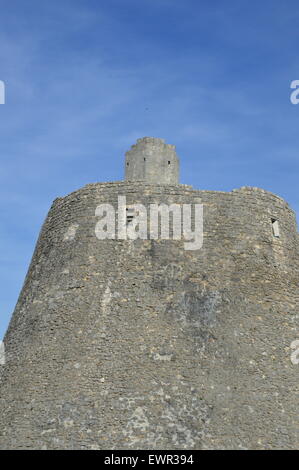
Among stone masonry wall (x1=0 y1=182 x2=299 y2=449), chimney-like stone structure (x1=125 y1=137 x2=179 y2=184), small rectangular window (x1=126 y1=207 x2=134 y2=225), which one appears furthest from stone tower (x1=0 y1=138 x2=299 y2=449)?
chimney-like stone structure (x1=125 y1=137 x2=179 y2=184)

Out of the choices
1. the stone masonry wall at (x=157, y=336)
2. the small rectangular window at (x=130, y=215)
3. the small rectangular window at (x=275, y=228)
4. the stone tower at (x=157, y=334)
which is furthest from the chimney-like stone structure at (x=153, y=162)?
the small rectangular window at (x=130, y=215)

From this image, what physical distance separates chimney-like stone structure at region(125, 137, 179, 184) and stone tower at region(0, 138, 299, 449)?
5.98m

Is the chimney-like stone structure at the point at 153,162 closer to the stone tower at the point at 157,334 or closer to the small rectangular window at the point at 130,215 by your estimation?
the stone tower at the point at 157,334

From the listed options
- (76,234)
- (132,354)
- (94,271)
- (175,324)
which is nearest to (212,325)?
(175,324)

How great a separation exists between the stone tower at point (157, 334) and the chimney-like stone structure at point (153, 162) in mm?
5976

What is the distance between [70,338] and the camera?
19.2 m

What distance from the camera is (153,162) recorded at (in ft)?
90.3

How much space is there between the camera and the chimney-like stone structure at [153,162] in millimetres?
27469

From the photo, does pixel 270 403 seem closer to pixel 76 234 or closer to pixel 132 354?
pixel 132 354

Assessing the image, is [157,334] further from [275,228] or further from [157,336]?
[275,228]

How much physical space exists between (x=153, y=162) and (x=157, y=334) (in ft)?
34.1

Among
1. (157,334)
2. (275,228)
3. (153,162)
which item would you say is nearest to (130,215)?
(157,334)
